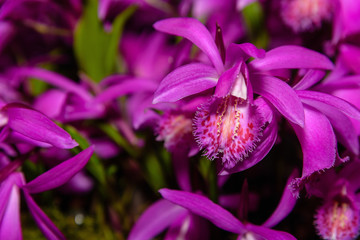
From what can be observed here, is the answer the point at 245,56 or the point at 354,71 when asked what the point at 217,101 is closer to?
the point at 245,56

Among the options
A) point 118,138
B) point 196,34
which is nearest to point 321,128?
point 196,34

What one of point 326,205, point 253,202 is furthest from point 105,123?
point 326,205

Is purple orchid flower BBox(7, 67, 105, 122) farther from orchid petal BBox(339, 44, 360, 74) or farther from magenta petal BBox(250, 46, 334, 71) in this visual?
orchid petal BBox(339, 44, 360, 74)

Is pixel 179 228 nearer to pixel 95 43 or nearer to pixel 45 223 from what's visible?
pixel 45 223

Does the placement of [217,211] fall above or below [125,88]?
below

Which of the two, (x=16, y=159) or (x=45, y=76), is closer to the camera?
(x=16, y=159)

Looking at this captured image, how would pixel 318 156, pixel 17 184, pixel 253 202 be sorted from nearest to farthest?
pixel 318 156 → pixel 17 184 → pixel 253 202

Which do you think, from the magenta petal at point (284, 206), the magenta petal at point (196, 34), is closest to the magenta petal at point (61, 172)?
the magenta petal at point (196, 34)
